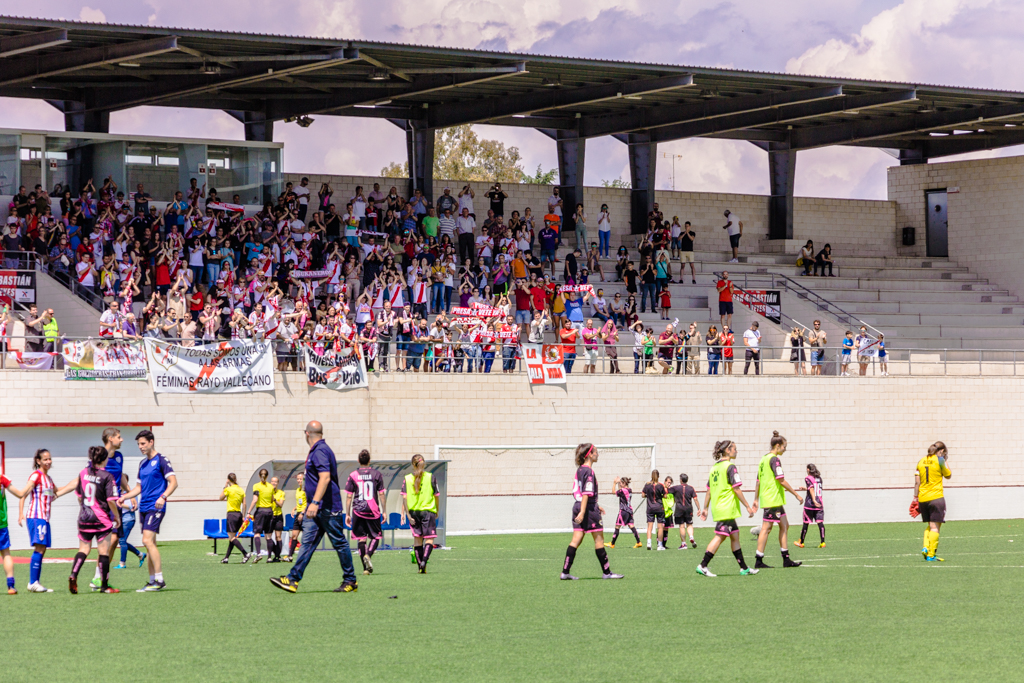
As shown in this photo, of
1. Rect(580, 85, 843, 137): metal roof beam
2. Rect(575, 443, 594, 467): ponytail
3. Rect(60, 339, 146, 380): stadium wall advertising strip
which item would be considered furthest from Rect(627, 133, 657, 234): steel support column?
Rect(575, 443, 594, 467): ponytail

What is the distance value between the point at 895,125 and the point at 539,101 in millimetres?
13006

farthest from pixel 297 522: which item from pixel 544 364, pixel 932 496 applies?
pixel 544 364

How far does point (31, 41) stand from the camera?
27.1 metres

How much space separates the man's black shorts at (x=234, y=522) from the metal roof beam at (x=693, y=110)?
66.9 feet

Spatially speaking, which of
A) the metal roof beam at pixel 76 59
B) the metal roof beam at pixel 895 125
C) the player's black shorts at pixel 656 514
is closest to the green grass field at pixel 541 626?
the player's black shorts at pixel 656 514

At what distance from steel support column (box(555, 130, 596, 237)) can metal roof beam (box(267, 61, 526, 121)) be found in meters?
7.16

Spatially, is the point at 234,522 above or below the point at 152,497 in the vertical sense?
below

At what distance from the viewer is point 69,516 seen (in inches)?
1034

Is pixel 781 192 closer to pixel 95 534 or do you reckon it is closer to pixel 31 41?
pixel 31 41

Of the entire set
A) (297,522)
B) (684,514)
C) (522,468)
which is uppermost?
(522,468)

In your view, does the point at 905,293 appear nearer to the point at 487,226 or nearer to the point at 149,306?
the point at 487,226

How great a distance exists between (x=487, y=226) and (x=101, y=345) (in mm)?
12050

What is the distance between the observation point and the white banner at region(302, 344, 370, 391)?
27.9 metres

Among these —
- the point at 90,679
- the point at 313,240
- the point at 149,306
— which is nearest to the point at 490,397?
the point at 313,240
